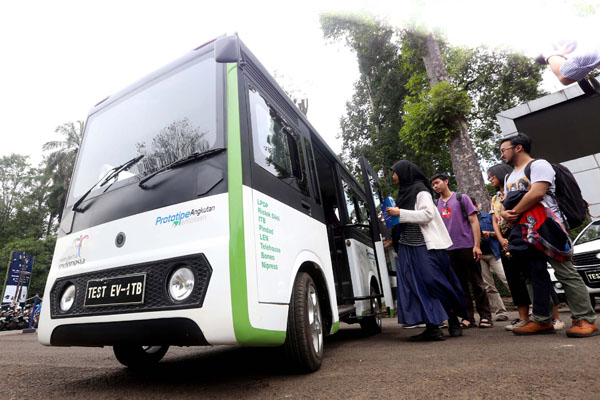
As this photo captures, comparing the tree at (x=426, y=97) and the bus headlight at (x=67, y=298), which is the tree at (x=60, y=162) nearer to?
the tree at (x=426, y=97)

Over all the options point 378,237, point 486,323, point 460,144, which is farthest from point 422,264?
point 460,144

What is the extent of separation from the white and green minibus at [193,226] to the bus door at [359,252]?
118 centimetres

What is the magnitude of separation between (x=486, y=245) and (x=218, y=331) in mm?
4635

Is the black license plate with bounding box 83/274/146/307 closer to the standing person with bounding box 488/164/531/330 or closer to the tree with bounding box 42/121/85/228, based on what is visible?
the standing person with bounding box 488/164/531/330

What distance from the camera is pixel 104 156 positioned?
2863mm

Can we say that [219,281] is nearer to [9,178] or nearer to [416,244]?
[416,244]

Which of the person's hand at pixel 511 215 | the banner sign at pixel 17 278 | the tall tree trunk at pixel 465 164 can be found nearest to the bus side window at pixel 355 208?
the person's hand at pixel 511 215

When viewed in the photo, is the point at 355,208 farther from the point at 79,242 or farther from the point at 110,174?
the point at 79,242

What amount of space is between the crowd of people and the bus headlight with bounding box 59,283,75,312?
2764mm

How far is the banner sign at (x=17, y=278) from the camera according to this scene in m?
17.7

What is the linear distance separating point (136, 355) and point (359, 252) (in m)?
2.79

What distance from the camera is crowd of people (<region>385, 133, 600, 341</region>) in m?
3.14

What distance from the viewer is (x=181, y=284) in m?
2.06

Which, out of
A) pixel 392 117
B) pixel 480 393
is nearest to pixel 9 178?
pixel 392 117
